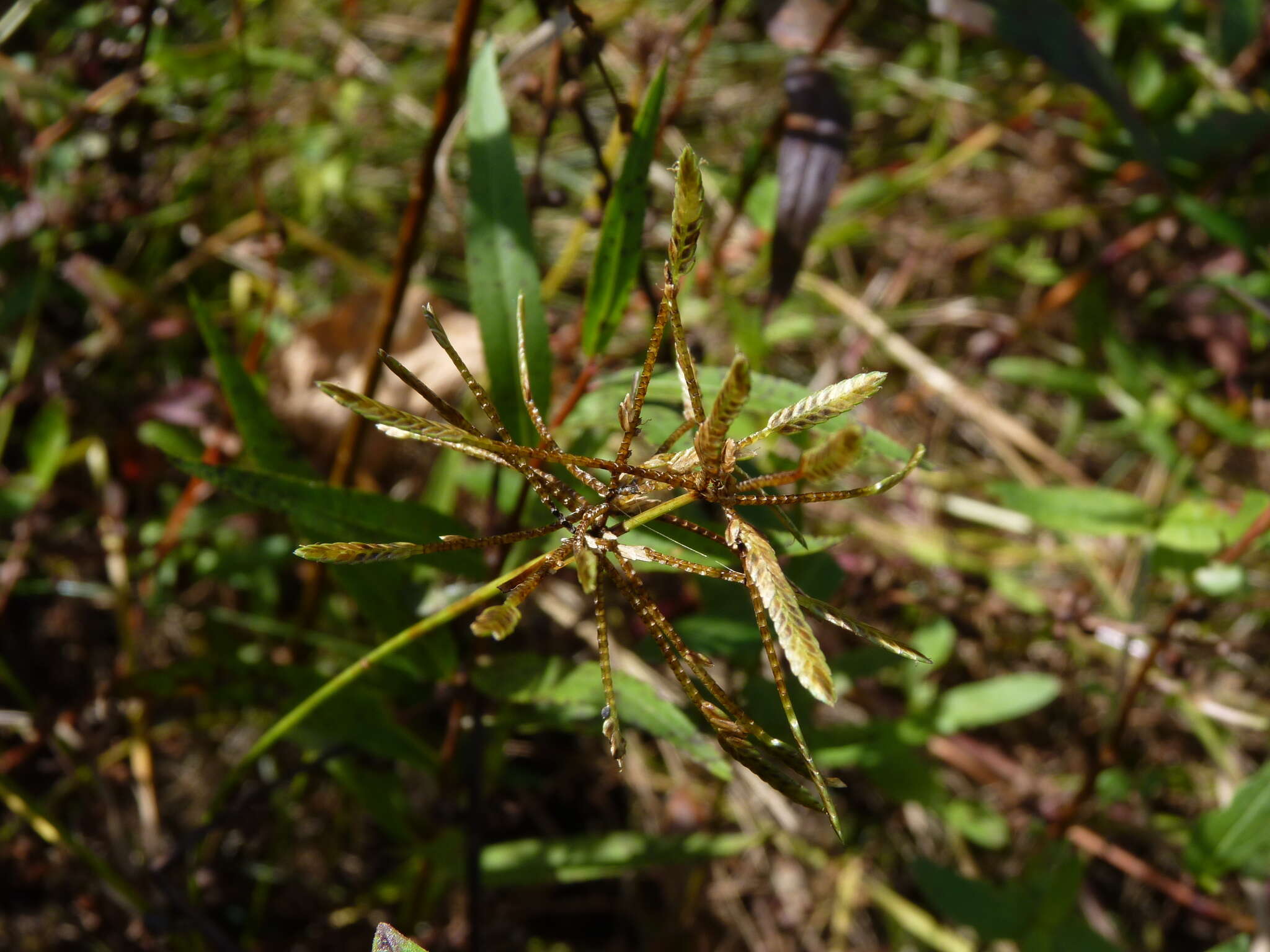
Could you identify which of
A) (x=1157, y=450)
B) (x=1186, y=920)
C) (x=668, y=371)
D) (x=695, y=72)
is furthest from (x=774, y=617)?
(x=695, y=72)

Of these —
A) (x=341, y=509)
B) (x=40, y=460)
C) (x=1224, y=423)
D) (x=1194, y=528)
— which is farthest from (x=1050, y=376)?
(x=40, y=460)

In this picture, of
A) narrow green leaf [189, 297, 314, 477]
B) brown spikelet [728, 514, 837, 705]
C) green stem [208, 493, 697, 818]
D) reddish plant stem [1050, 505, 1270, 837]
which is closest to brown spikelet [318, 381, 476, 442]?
green stem [208, 493, 697, 818]

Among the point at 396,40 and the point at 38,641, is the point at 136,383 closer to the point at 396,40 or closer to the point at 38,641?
the point at 38,641

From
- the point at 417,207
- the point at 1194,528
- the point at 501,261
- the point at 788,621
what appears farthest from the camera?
the point at 1194,528

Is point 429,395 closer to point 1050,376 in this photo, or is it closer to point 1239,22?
point 1050,376

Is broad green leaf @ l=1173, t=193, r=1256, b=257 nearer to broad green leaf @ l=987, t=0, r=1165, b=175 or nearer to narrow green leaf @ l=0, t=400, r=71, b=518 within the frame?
broad green leaf @ l=987, t=0, r=1165, b=175

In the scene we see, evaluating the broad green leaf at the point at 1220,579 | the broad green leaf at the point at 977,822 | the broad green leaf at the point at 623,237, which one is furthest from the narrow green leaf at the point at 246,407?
the broad green leaf at the point at 1220,579
